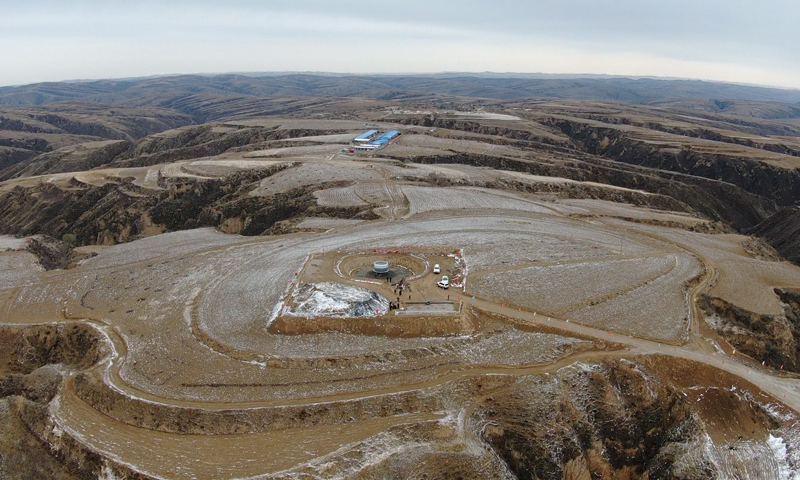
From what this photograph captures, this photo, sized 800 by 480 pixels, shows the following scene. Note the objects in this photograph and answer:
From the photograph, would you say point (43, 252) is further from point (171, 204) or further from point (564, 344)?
point (564, 344)

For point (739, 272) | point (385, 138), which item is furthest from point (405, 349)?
point (385, 138)

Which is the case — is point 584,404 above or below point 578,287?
below

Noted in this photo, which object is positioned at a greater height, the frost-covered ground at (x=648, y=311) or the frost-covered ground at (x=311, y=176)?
the frost-covered ground at (x=311, y=176)

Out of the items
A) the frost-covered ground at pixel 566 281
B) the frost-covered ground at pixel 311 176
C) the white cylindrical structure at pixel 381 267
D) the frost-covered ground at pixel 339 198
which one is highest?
the frost-covered ground at pixel 311 176

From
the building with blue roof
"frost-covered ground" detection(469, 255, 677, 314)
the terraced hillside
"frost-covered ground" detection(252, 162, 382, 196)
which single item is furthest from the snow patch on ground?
the building with blue roof

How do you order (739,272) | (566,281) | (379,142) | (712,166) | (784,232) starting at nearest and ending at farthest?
(566,281), (739,272), (784,232), (379,142), (712,166)

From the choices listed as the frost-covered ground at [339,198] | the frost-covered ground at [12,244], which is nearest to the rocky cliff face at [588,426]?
the frost-covered ground at [339,198]

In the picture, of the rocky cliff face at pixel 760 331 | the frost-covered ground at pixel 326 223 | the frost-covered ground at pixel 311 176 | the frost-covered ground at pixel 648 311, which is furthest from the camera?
the frost-covered ground at pixel 311 176

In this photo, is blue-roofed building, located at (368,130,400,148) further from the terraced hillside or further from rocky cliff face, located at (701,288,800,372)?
rocky cliff face, located at (701,288,800,372)

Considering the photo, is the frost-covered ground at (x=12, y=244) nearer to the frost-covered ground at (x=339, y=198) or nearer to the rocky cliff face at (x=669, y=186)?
the frost-covered ground at (x=339, y=198)

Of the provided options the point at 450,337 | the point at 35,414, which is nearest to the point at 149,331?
the point at 35,414

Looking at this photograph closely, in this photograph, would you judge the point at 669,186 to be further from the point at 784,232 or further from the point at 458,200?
the point at 458,200
